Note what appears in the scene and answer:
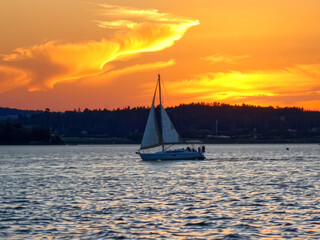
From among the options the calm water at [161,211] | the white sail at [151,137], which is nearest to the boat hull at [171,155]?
the white sail at [151,137]

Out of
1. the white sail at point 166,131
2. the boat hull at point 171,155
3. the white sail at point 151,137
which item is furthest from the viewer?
the boat hull at point 171,155

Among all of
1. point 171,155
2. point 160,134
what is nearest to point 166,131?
point 160,134

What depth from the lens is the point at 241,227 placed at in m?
36.0

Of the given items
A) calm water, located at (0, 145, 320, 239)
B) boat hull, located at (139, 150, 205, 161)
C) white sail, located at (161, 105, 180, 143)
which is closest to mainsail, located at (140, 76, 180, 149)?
white sail, located at (161, 105, 180, 143)

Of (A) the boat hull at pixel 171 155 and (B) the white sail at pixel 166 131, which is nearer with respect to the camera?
(B) the white sail at pixel 166 131

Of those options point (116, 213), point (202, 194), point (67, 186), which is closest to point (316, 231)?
point (116, 213)

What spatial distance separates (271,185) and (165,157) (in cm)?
5625

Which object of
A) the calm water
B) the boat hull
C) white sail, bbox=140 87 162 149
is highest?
white sail, bbox=140 87 162 149

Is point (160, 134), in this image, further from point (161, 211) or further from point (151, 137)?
point (161, 211)

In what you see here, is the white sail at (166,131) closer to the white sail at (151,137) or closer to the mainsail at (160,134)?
the mainsail at (160,134)

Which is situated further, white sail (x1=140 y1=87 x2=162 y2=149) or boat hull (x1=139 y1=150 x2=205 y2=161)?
boat hull (x1=139 y1=150 x2=205 y2=161)

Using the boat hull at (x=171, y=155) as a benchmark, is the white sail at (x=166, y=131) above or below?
above

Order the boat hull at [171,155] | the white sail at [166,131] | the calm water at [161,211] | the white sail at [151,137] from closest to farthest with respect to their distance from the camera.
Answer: the calm water at [161,211] < the white sail at [166,131] < the white sail at [151,137] < the boat hull at [171,155]

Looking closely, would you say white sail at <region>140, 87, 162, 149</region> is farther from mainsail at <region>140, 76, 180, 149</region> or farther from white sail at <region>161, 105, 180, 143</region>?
white sail at <region>161, 105, 180, 143</region>
